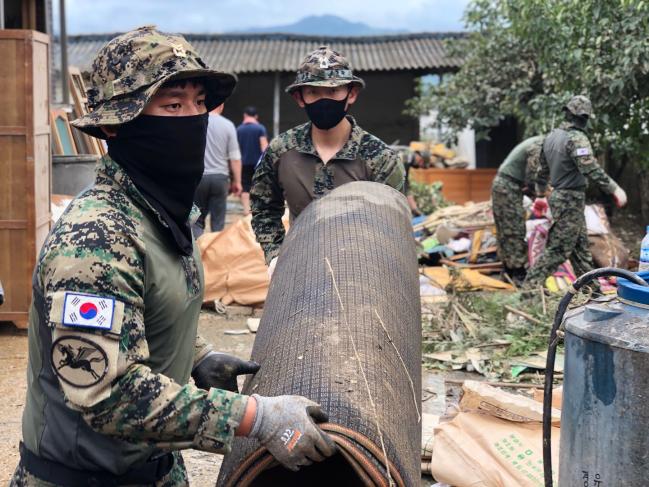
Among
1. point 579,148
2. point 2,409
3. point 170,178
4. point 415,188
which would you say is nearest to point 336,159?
point 170,178

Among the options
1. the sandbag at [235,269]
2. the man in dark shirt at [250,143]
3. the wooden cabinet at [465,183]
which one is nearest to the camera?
the sandbag at [235,269]

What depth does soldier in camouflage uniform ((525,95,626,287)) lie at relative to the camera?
7762 millimetres

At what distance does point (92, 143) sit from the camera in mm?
A: 8766

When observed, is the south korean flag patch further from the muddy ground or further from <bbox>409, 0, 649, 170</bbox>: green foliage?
<bbox>409, 0, 649, 170</bbox>: green foliage

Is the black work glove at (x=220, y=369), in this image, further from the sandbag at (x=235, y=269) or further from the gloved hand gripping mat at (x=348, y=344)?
the sandbag at (x=235, y=269)

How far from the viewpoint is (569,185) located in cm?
796

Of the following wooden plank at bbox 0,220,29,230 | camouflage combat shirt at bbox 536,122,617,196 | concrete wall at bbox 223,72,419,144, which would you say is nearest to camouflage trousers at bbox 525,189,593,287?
camouflage combat shirt at bbox 536,122,617,196

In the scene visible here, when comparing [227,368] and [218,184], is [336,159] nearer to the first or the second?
[227,368]

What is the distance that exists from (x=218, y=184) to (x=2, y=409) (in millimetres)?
4394

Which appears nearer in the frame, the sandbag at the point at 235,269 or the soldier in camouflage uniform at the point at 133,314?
the soldier in camouflage uniform at the point at 133,314

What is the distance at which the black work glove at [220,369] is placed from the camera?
2.45 m

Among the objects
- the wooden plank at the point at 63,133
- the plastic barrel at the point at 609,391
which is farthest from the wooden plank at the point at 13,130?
the plastic barrel at the point at 609,391

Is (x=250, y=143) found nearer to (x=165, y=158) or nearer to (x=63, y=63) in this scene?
(x=63, y=63)

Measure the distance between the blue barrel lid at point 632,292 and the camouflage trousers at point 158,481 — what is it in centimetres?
133
